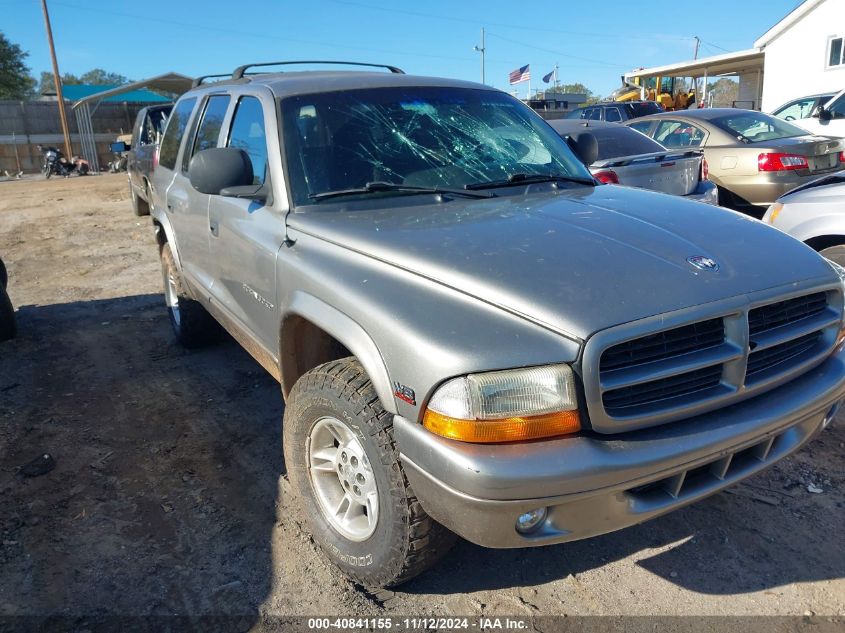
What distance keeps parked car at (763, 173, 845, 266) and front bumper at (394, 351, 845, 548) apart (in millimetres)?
2922

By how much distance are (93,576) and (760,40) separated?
2838cm

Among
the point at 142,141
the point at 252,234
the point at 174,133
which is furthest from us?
the point at 142,141

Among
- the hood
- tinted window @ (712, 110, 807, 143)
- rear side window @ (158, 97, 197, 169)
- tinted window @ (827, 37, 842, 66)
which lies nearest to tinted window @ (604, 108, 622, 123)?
tinted window @ (712, 110, 807, 143)

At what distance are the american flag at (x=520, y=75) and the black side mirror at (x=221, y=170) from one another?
112 feet

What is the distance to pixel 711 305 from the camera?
2.08 metres

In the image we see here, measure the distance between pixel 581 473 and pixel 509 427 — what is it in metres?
0.24

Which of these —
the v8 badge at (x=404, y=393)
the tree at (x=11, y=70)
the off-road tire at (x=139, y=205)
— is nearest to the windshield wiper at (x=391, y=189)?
the v8 badge at (x=404, y=393)

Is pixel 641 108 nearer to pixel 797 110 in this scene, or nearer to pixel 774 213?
pixel 797 110

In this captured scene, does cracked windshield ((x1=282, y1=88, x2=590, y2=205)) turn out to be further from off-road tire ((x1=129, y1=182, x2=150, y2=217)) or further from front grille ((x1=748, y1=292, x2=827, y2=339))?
off-road tire ((x1=129, y1=182, x2=150, y2=217))

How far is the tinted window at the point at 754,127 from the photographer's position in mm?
8258

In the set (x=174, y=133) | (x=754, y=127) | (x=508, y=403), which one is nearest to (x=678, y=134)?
(x=754, y=127)

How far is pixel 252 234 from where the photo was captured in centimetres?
314

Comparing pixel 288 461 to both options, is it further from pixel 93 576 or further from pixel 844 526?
pixel 844 526

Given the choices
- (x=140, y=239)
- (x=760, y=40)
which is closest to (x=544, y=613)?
(x=140, y=239)
